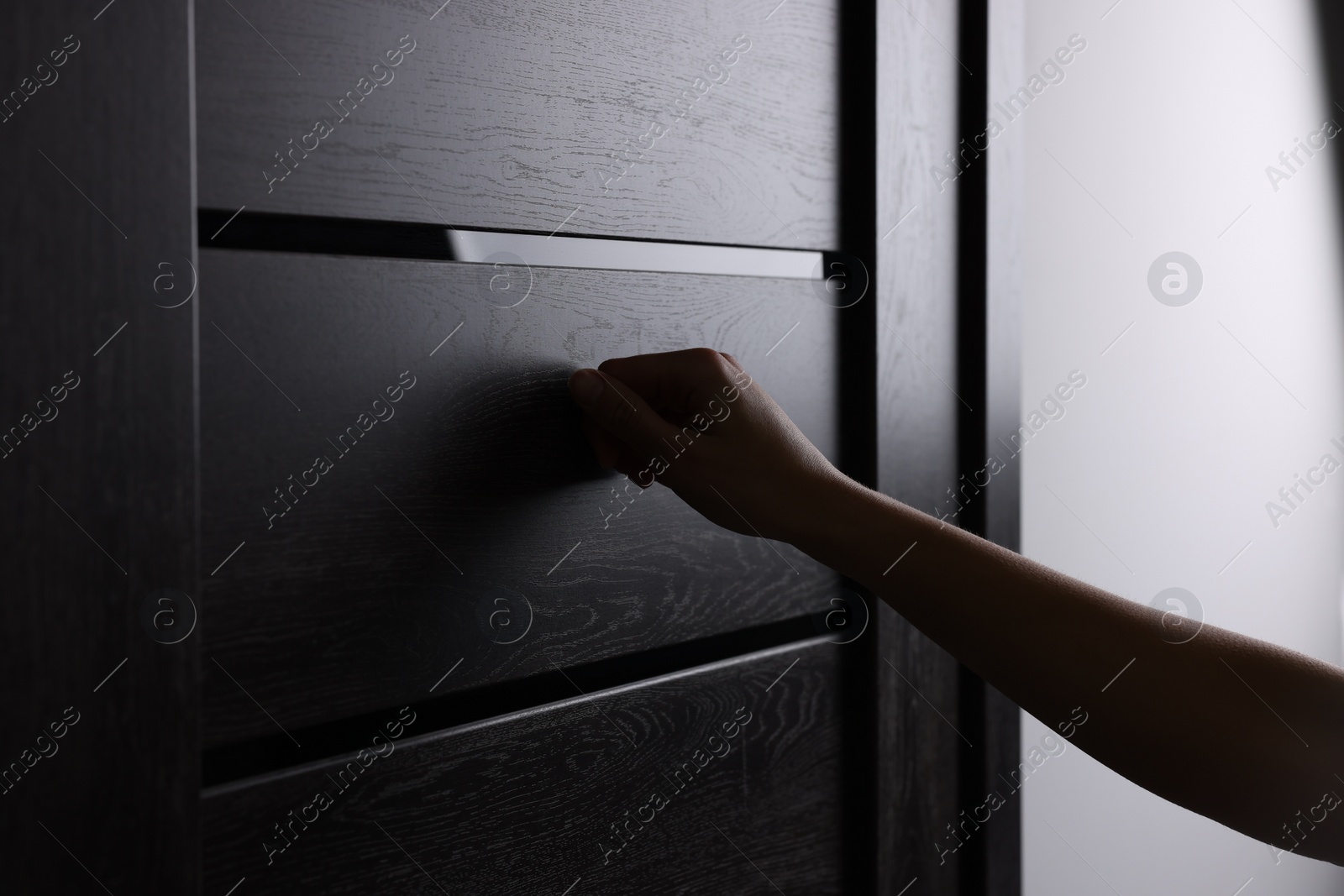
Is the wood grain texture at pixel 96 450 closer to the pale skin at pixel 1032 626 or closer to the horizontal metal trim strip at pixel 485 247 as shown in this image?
the horizontal metal trim strip at pixel 485 247

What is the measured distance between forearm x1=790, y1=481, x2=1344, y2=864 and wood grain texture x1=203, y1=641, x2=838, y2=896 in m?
0.18

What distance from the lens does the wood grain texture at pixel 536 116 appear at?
1.61 feet

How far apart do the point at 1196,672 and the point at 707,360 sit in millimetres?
324

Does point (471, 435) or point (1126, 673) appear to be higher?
point (471, 435)

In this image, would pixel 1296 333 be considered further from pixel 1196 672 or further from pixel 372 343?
pixel 372 343

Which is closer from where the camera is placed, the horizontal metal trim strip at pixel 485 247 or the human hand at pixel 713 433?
the horizontal metal trim strip at pixel 485 247

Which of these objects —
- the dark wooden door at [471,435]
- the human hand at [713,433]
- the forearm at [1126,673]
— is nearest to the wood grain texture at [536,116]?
the dark wooden door at [471,435]

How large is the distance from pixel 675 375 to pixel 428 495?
0.17 metres

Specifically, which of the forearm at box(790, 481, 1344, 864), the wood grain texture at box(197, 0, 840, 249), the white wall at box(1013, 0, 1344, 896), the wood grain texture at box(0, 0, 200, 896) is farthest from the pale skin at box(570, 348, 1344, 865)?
the white wall at box(1013, 0, 1344, 896)

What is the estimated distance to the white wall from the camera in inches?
38.6

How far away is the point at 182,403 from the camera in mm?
458

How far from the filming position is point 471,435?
22.6 inches

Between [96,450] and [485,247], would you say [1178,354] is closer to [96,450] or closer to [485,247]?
[485,247]

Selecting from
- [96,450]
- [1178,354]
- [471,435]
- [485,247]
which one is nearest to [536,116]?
[485,247]
